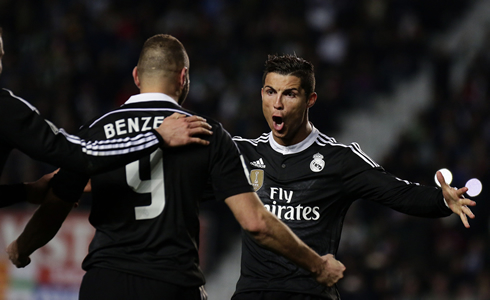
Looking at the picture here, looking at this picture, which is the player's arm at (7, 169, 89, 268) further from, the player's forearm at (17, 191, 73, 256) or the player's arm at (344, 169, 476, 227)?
the player's arm at (344, 169, 476, 227)

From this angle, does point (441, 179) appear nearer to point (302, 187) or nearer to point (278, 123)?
point (302, 187)

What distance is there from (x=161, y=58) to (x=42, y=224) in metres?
1.16

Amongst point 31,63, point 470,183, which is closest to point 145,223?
point 470,183

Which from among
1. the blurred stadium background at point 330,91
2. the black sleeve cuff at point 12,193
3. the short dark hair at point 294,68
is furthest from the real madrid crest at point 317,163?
the blurred stadium background at point 330,91

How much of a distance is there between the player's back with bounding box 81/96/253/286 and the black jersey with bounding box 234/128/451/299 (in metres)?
0.96

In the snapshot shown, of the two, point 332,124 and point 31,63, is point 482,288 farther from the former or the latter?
point 31,63

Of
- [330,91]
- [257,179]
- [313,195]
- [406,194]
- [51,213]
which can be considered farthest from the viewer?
[330,91]

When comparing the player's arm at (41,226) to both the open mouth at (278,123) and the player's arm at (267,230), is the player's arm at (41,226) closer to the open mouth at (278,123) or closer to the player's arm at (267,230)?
the player's arm at (267,230)

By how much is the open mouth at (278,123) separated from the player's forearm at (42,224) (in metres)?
1.50

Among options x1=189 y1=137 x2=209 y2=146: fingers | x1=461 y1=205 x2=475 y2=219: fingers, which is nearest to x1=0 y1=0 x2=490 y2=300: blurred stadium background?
x1=461 y1=205 x2=475 y2=219: fingers

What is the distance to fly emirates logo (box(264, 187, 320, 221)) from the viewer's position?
164 inches

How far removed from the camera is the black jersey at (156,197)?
3080mm

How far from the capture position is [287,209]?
4.19 meters

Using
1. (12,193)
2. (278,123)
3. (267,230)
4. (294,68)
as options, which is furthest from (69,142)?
(294,68)
